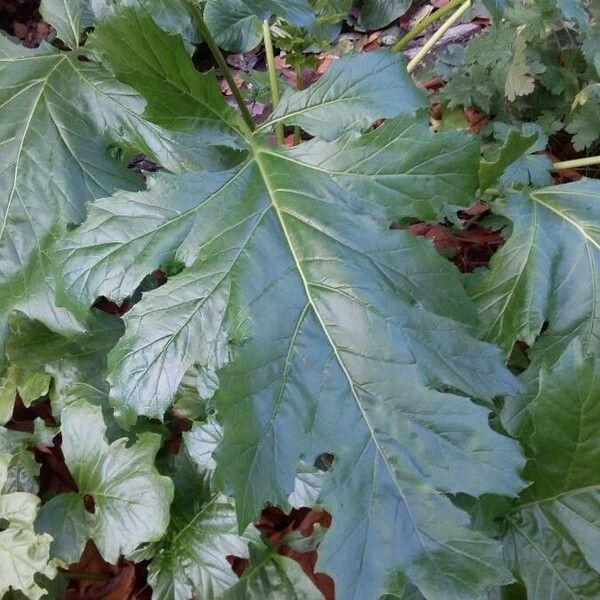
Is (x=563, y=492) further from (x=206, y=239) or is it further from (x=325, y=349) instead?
(x=206, y=239)

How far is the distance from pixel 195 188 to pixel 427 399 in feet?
1.38

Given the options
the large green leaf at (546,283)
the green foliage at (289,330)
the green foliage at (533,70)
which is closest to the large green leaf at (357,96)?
the green foliage at (289,330)

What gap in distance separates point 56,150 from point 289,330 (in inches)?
19.5

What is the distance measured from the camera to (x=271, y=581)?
3.45 feet

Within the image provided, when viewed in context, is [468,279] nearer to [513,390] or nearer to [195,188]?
[513,390]

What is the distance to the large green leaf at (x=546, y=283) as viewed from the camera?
39.1 inches

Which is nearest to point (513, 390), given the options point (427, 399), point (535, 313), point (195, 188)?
point (427, 399)

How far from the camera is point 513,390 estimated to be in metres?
0.78

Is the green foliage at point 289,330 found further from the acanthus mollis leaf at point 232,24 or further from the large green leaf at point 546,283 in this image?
the acanthus mollis leaf at point 232,24

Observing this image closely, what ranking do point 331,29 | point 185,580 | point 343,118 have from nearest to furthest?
1. point 343,118
2. point 185,580
3. point 331,29

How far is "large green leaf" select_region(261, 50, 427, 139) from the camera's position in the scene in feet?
3.04

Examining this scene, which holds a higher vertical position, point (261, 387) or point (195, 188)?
point (195, 188)

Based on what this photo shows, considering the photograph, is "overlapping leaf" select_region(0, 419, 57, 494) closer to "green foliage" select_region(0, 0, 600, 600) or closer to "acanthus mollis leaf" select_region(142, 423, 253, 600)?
"green foliage" select_region(0, 0, 600, 600)

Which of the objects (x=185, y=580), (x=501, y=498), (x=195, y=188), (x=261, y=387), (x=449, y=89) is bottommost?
(x=185, y=580)
